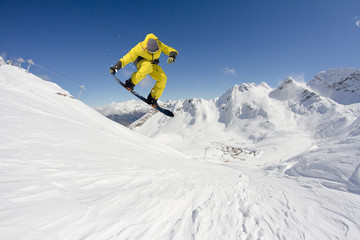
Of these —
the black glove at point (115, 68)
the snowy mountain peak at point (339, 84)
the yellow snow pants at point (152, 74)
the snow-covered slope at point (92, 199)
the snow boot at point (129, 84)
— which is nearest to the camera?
the snow-covered slope at point (92, 199)

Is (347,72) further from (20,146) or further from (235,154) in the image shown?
(20,146)

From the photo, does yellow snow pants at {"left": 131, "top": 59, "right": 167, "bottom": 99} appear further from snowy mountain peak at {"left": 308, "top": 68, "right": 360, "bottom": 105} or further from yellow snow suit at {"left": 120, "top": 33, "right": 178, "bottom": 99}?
snowy mountain peak at {"left": 308, "top": 68, "right": 360, "bottom": 105}

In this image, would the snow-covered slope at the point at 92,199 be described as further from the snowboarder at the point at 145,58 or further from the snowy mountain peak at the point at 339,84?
the snowy mountain peak at the point at 339,84

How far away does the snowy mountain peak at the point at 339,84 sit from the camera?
6550 cm

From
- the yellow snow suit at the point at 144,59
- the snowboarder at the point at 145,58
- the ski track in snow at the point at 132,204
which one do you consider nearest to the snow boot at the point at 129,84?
the snowboarder at the point at 145,58

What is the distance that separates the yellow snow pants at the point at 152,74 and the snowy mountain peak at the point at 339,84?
8962 centimetres

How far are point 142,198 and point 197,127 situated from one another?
77.8m

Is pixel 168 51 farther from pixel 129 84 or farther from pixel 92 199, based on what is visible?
pixel 92 199

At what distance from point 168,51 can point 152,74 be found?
4.29ft

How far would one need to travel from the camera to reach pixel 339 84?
72938mm

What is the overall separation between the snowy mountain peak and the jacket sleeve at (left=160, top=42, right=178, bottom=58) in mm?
89561

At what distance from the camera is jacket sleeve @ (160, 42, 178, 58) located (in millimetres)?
6566

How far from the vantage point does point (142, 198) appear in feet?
7.60

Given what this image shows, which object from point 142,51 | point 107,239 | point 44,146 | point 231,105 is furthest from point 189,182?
point 231,105
